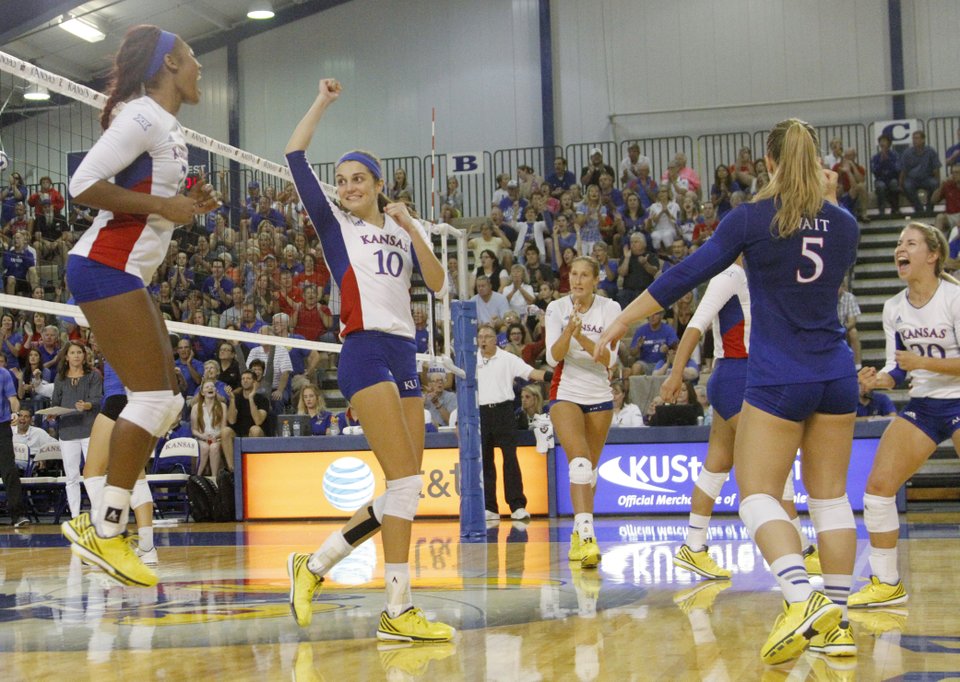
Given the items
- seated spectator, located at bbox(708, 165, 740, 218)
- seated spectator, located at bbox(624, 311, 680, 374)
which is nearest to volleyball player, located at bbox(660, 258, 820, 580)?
seated spectator, located at bbox(624, 311, 680, 374)

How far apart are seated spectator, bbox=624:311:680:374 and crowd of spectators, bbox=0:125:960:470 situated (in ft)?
0.06

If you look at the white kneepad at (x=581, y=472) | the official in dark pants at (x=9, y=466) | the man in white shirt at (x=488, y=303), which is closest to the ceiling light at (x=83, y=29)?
the man in white shirt at (x=488, y=303)

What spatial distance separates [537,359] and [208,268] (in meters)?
4.15

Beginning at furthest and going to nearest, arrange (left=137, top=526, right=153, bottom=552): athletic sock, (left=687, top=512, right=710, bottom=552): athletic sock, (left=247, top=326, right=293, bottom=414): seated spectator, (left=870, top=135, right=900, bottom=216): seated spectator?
(left=870, top=135, right=900, bottom=216): seated spectator → (left=247, top=326, right=293, bottom=414): seated spectator → (left=137, top=526, right=153, bottom=552): athletic sock → (left=687, top=512, right=710, bottom=552): athletic sock

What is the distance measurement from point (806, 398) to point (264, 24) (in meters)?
21.5

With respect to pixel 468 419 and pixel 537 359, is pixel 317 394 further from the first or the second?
pixel 468 419

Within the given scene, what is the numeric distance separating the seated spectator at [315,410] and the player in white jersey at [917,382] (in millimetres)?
8383

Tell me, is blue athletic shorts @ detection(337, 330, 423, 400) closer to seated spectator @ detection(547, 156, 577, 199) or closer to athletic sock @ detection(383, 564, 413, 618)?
athletic sock @ detection(383, 564, 413, 618)

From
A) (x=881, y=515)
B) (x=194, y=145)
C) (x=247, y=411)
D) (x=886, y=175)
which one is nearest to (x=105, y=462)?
(x=194, y=145)

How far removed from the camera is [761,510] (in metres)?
4.00

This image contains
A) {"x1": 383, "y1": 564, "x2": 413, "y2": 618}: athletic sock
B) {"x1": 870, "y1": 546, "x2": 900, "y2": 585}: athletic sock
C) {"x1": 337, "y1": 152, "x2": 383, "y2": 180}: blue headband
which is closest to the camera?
{"x1": 383, "y1": 564, "x2": 413, "y2": 618}: athletic sock

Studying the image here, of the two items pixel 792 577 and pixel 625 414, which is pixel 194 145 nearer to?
pixel 792 577

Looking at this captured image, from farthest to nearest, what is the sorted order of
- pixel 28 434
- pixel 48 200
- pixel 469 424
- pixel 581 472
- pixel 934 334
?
pixel 48 200
pixel 28 434
pixel 469 424
pixel 581 472
pixel 934 334

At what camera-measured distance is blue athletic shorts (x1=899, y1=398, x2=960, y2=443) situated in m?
5.47
